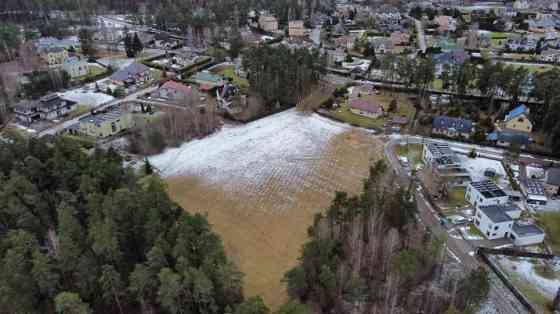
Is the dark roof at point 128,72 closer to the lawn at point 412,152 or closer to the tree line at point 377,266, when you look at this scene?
the lawn at point 412,152

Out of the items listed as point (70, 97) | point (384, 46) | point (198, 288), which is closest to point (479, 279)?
point (198, 288)

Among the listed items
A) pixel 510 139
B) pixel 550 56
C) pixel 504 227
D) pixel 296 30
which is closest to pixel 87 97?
pixel 296 30

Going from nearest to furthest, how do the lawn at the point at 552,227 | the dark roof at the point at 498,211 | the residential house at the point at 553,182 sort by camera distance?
the lawn at the point at 552,227, the dark roof at the point at 498,211, the residential house at the point at 553,182

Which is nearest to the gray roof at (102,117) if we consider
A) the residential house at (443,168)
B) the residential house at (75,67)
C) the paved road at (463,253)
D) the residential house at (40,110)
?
the residential house at (40,110)

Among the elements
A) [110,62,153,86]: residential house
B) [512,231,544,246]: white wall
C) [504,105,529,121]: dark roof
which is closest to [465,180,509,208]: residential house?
[512,231,544,246]: white wall

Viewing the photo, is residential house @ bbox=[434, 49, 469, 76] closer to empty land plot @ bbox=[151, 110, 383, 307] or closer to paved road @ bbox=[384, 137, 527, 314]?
empty land plot @ bbox=[151, 110, 383, 307]

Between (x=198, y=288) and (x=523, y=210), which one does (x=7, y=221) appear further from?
(x=523, y=210)

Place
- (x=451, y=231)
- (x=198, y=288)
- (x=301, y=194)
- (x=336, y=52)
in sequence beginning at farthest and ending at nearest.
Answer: (x=336, y=52) → (x=301, y=194) → (x=451, y=231) → (x=198, y=288)

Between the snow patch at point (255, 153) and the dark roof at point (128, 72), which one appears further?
the dark roof at point (128, 72)

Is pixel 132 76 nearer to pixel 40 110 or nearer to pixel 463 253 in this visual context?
pixel 40 110
